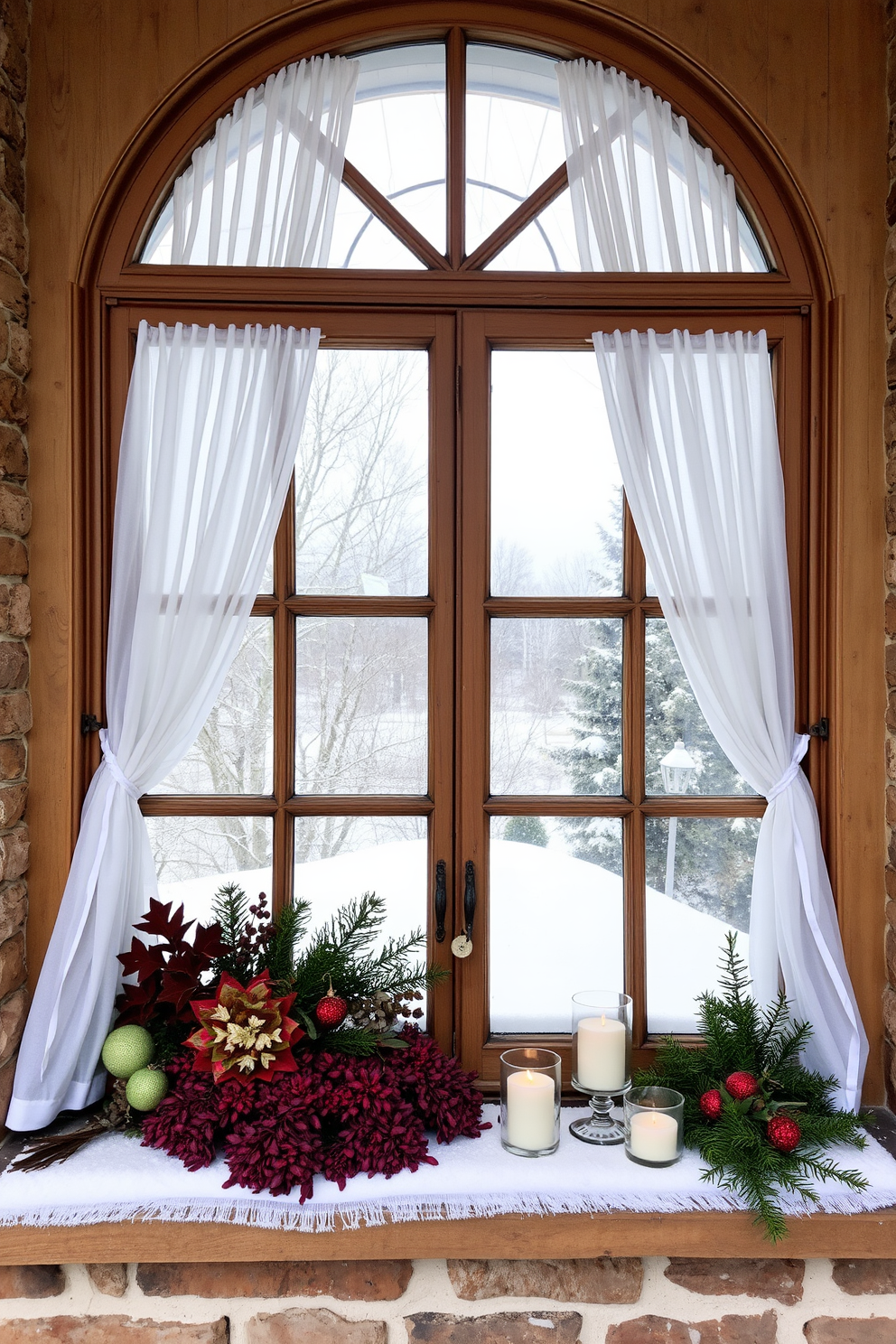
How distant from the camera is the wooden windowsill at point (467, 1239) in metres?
1.45

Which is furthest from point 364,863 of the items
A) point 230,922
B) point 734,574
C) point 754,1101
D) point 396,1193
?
point 734,574

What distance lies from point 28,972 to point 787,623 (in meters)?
1.64

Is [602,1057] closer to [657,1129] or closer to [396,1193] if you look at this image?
[657,1129]

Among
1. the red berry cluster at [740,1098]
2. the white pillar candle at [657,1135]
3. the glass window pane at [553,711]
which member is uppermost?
the glass window pane at [553,711]

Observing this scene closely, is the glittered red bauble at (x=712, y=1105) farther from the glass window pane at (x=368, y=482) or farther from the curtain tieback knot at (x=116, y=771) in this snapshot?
the curtain tieback knot at (x=116, y=771)

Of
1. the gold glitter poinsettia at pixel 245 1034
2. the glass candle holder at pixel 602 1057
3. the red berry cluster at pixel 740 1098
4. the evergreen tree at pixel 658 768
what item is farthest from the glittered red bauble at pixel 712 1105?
the gold glitter poinsettia at pixel 245 1034

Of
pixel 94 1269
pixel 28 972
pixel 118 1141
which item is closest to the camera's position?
pixel 94 1269

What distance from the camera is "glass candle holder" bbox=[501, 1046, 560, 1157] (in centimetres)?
158

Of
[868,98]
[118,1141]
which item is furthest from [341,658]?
[868,98]

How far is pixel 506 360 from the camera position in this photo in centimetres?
187

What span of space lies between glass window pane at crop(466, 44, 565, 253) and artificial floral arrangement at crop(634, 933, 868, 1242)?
1.56 m

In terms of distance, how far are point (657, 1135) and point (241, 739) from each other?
1.07 m

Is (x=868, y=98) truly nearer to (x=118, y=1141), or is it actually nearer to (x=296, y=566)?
(x=296, y=566)

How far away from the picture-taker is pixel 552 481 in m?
1.87
